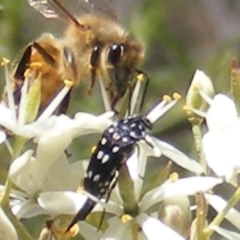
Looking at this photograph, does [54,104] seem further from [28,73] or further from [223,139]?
[223,139]

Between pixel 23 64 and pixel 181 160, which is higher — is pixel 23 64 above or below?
above

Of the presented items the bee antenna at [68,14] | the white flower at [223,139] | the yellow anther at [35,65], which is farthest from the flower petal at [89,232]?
the bee antenna at [68,14]

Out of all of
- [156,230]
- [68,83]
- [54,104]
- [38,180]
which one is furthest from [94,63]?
[156,230]

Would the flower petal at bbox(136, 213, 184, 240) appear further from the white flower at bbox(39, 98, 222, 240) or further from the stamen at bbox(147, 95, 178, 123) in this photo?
the stamen at bbox(147, 95, 178, 123)

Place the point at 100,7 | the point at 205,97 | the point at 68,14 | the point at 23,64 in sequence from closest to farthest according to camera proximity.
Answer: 1. the point at 205,97
2. the point at 23,64
3. the point at 68,14
4. the point at 100,7

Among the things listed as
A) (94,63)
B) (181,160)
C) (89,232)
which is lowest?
(89,232)

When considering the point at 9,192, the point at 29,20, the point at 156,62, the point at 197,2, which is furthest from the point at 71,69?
the point at 197,2

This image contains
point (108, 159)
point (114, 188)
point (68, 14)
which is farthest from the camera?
point (68, 14)

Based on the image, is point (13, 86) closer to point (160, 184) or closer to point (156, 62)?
point (160, 184)
